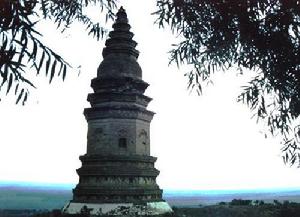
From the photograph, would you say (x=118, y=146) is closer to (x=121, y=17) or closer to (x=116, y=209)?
(x=116, y=209)

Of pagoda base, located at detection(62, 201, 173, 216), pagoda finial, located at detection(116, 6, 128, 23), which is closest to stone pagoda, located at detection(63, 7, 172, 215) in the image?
pagoda base, located at detection(62, 201, 173, 216)

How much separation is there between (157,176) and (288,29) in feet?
43.2

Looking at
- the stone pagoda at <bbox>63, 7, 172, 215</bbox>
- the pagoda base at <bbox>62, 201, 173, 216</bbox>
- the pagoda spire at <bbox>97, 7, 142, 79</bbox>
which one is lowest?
the pagoda base at <bbox>62, 201, 173, 216</bbox>

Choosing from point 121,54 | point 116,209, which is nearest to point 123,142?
point 116,209

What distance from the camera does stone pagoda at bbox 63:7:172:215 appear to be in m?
16.0

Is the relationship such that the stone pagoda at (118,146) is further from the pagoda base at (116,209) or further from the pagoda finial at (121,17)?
the pagoda finial at (121,17)

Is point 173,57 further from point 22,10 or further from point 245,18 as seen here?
point 22,10

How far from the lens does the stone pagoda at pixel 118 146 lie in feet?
52.3

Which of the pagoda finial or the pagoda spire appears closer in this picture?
the pagoda spire

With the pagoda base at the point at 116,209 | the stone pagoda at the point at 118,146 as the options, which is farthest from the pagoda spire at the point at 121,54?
the pagoda base at the point at 116,209

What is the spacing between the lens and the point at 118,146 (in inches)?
663

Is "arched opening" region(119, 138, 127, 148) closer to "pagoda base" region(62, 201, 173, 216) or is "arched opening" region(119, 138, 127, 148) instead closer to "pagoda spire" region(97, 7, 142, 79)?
"pagoda base" region(62, 201, 173, 216)

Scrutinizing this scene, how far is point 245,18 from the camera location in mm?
5020

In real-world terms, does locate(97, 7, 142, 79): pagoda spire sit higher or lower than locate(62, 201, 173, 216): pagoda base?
higher
